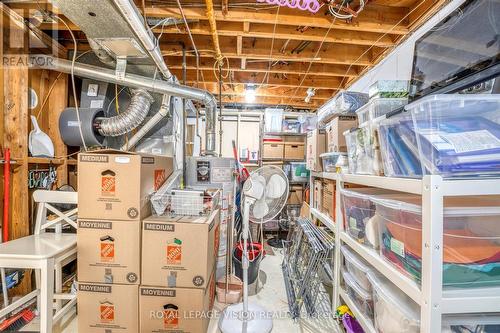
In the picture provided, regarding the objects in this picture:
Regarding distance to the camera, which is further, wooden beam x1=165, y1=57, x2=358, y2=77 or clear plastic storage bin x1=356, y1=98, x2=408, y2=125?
wooden beam x1=165, y1=57, x2=358, y2=77

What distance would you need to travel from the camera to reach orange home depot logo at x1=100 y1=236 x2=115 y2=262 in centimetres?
169

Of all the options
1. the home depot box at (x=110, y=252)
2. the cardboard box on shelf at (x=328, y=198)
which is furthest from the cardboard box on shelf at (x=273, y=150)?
the home depot box at (x=110, y=252)

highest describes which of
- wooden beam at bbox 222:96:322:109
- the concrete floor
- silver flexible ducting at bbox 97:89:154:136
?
wooden beam at bbox 222:96:322:109

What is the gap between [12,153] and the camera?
6.65 feet

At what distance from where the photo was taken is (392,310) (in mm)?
1128

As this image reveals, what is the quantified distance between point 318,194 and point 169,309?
1.88m

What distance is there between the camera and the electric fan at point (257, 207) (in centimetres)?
165

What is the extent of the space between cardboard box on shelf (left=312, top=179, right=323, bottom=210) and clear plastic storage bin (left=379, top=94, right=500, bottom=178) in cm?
160

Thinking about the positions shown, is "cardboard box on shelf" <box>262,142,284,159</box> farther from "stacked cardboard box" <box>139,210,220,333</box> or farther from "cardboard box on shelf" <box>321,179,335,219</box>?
"stacked cardboard box" <box>139,210,220,333</box>

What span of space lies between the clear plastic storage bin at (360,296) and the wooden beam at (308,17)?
6.90ft

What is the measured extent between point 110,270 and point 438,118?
7.01ft

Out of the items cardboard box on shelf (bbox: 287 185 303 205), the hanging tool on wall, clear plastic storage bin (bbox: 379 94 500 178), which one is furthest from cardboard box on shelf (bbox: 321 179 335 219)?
the hanging tool on wall

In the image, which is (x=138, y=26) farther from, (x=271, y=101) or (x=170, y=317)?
(x=271, y=101)

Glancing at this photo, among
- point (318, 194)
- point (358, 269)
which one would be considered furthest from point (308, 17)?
point (358, 269)
